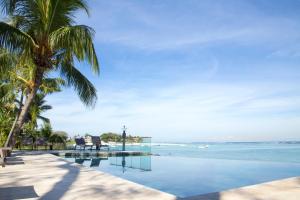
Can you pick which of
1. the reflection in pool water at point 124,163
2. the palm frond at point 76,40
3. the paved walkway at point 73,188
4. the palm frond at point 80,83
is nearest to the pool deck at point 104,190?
the paved walkway at point 73,188

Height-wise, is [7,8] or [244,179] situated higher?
[7,8]

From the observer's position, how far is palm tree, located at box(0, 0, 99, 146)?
692 cm

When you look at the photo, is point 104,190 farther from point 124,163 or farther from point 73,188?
point 124,163

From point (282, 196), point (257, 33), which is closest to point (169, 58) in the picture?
point (257, 33)

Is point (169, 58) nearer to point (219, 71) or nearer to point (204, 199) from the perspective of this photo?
point (219, 71)

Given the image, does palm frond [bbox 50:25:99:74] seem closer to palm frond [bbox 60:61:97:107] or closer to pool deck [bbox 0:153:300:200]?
palm frond [bbox 60:61:97:107]

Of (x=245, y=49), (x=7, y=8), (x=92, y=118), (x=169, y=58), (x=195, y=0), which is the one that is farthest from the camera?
(x=92, y=118)

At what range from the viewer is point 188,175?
10352mm

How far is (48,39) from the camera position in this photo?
7.41 metres

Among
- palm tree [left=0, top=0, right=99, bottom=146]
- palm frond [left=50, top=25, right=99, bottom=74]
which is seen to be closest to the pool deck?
palm tree [left=0, top=0, right=99, bottom=146]

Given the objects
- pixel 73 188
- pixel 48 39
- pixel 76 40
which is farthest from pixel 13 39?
pixel 73 188

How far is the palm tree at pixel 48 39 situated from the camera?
6.92 metres

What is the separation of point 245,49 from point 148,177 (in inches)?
323

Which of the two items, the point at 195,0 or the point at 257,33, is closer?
the point at 195,0
